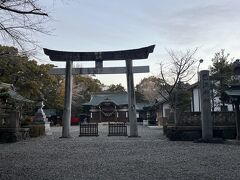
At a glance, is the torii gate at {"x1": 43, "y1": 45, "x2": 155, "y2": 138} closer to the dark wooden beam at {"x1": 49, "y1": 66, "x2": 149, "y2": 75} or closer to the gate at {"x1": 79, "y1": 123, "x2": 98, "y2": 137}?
the dark wooden beam at {"x1": 49, "y1": 66, "x2": 149, "y2": 75}

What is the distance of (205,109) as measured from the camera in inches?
680

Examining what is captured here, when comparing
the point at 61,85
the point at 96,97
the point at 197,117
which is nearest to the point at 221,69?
the point at 197,117

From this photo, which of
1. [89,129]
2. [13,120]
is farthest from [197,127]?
[13,120]

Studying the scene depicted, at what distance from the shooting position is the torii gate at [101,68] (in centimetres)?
2233

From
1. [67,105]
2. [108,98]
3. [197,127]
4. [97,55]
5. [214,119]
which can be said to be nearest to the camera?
[197,127]

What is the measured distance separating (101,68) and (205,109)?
9353 mm

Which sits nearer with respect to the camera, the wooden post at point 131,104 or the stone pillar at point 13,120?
the stone pillar at point 13,120

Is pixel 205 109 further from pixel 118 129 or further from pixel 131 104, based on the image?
pixel 118 129

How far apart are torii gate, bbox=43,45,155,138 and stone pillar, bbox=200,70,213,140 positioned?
574cm

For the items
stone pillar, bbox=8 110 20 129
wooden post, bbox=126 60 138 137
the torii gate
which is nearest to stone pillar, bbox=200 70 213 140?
the torii gate

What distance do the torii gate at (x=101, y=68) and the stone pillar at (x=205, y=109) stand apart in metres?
5.74

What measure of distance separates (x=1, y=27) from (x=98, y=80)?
2749 inches

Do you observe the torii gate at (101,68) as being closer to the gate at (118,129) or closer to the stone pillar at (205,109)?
the gate at (118,129)

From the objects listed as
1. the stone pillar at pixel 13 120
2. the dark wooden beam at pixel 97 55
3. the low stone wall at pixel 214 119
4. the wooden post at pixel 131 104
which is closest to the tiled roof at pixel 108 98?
the dark wooden beam at pixel 97 55
